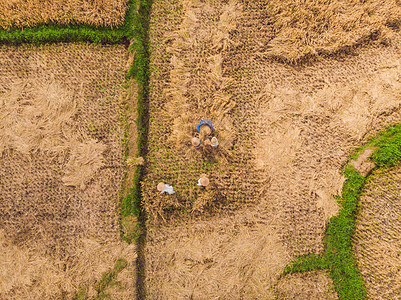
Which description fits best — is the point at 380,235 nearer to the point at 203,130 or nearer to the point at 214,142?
the point at 214,142

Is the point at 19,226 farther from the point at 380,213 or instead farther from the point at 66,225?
the point at 380,213

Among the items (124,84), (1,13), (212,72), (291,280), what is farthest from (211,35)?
(291,280)

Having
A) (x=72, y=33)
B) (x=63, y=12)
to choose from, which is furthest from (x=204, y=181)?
(x=63, y=12)

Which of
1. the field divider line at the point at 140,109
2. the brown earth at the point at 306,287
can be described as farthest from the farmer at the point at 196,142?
the brown earth at the point at 306,287

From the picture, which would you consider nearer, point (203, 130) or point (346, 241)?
point (346, 241)

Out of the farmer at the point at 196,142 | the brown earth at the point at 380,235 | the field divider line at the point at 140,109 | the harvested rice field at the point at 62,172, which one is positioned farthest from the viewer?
the field divider line at the point at 140,109

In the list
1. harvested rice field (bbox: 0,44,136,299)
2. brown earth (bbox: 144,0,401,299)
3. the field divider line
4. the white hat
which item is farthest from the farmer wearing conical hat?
harvested rice field (bbox: 0,44,136,299)

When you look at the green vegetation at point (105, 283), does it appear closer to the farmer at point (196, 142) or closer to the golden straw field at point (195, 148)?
the golden straw field at point (195, 148)
